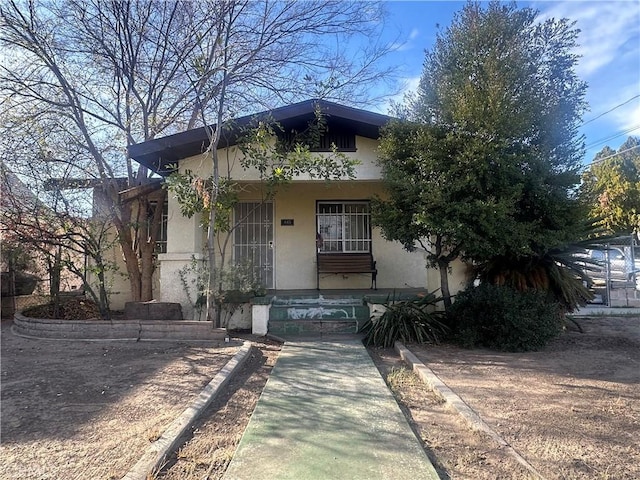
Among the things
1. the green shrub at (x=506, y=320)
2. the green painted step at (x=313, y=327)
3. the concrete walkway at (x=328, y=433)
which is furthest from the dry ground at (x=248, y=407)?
the green painted step at (x=313, y=327)

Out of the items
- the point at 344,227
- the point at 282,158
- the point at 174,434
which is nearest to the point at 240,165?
the point at 282,158

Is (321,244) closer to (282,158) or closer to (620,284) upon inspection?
(282,158)

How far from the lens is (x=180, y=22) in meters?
9.09

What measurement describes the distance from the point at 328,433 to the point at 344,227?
778cm

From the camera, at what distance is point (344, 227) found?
1102 centimetres

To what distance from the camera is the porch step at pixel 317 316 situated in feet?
26.0

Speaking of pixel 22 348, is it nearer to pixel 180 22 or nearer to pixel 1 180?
pixel 1 180

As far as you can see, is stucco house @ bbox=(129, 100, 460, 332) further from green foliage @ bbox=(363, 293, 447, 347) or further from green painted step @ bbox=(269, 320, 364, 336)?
green foliage @ bbox=(363, 293, 447, 347)

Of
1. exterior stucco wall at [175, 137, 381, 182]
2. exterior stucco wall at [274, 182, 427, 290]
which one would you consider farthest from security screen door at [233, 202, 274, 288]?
exterior stucco wall at [175, 137, 381, 182]

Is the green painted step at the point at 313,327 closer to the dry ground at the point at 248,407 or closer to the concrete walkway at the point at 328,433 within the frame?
the dry ground at the point at 248,407

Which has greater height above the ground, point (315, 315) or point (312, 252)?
point (312, 252)

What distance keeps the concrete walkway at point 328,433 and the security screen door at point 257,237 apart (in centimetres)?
557

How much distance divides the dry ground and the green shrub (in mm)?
282

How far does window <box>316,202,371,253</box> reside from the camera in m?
11.0
